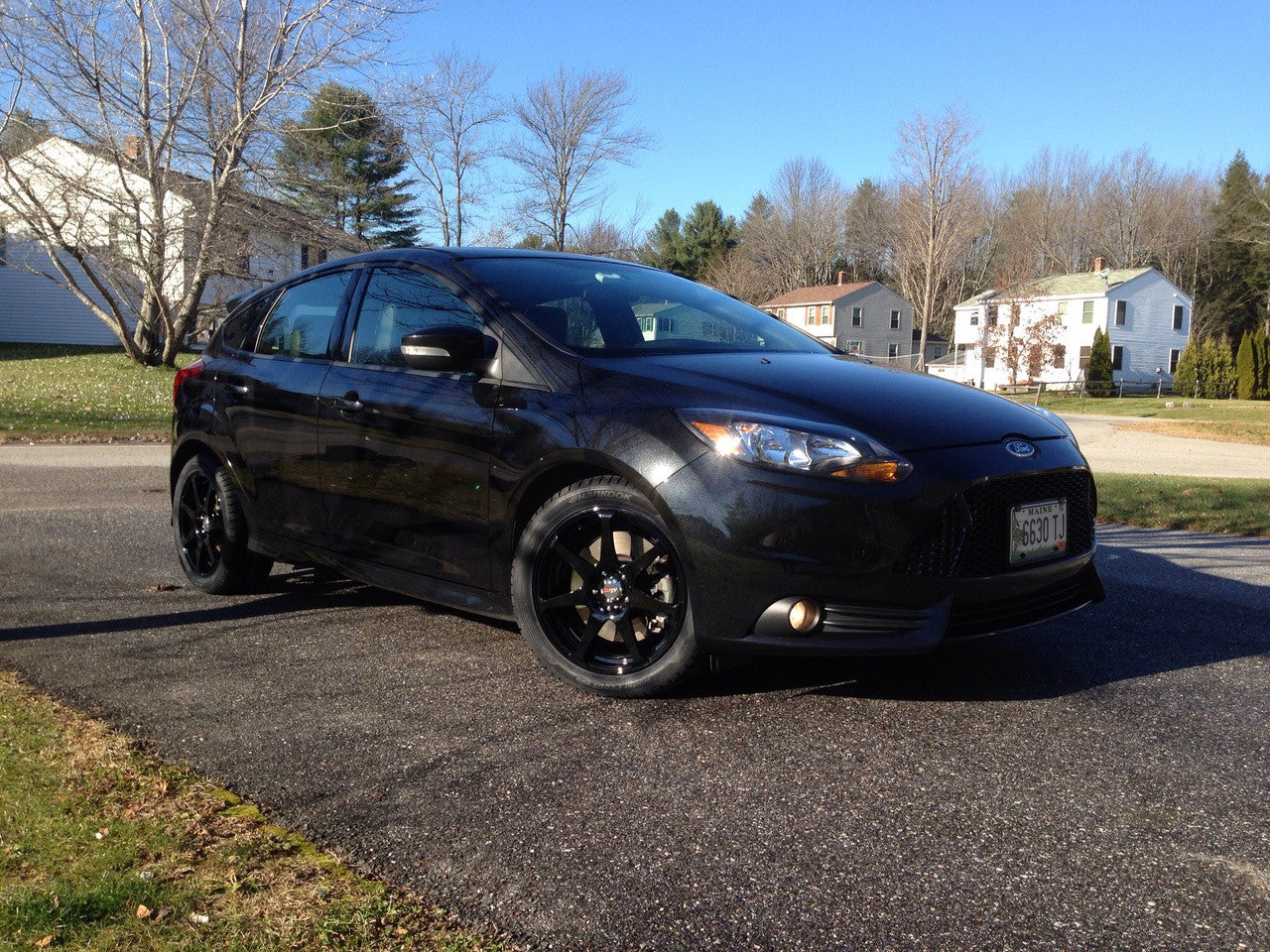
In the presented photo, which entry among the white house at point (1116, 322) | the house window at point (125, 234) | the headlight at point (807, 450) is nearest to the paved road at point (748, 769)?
the headlight at point (807, 450)

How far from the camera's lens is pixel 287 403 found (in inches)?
193

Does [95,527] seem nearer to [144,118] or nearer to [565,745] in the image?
[565,745]

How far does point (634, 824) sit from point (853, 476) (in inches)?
49.6

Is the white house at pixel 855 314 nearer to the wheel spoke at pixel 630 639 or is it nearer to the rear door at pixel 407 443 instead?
the rear door at pixel 407 443

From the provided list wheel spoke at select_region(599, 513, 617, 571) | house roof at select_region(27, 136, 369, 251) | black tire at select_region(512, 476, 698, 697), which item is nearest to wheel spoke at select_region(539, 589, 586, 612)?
black tire at select_region(512, 476, 698, 697)

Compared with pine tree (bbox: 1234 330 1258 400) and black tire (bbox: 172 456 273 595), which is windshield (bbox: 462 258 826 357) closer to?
black tire (bbox: 172 456 273 595)

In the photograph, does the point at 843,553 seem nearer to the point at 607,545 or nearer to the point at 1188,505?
the point at 607,545

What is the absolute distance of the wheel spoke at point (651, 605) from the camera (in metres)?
3.60

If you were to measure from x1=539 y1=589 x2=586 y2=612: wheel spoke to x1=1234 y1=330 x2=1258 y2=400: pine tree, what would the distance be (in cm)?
5358

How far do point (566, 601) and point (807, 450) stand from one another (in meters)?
1.02

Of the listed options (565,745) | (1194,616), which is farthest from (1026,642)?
(565,745)

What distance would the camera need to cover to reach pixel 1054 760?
320 cm

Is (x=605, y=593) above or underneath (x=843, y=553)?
underneath

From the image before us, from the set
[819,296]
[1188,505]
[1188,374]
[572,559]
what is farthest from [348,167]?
[572,559]
